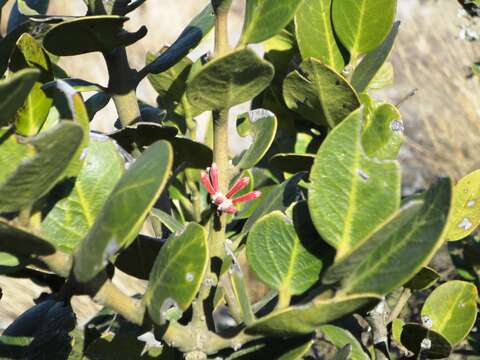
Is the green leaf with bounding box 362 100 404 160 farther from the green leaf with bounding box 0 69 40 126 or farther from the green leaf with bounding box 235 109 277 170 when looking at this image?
the green leaf with bounding box 0 69 40 126

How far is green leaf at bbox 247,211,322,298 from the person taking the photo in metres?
0.55

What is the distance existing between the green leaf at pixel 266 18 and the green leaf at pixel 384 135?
14 cm

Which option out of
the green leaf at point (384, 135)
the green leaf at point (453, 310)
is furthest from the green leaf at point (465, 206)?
the green leaf at point (384, 135)

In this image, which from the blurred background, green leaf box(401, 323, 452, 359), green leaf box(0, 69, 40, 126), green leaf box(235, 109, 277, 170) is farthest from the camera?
the blurred background

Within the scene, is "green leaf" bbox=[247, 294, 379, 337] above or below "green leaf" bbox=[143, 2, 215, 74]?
below

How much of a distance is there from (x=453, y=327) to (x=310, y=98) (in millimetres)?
306

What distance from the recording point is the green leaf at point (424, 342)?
71cm

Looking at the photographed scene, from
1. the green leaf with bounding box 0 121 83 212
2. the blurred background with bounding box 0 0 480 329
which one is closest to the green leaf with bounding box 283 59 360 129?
the green leaf with bounding box 0 121 83 212

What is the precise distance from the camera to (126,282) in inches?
81.4

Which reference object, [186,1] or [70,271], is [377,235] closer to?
[70,271]

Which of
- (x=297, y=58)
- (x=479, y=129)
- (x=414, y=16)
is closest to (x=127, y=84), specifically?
(x=297, y=58)

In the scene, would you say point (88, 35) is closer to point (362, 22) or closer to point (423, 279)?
point (362, 22)

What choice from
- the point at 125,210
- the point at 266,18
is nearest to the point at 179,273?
the point at 125,210

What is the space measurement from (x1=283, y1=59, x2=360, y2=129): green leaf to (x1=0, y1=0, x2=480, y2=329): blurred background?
2210 mm
